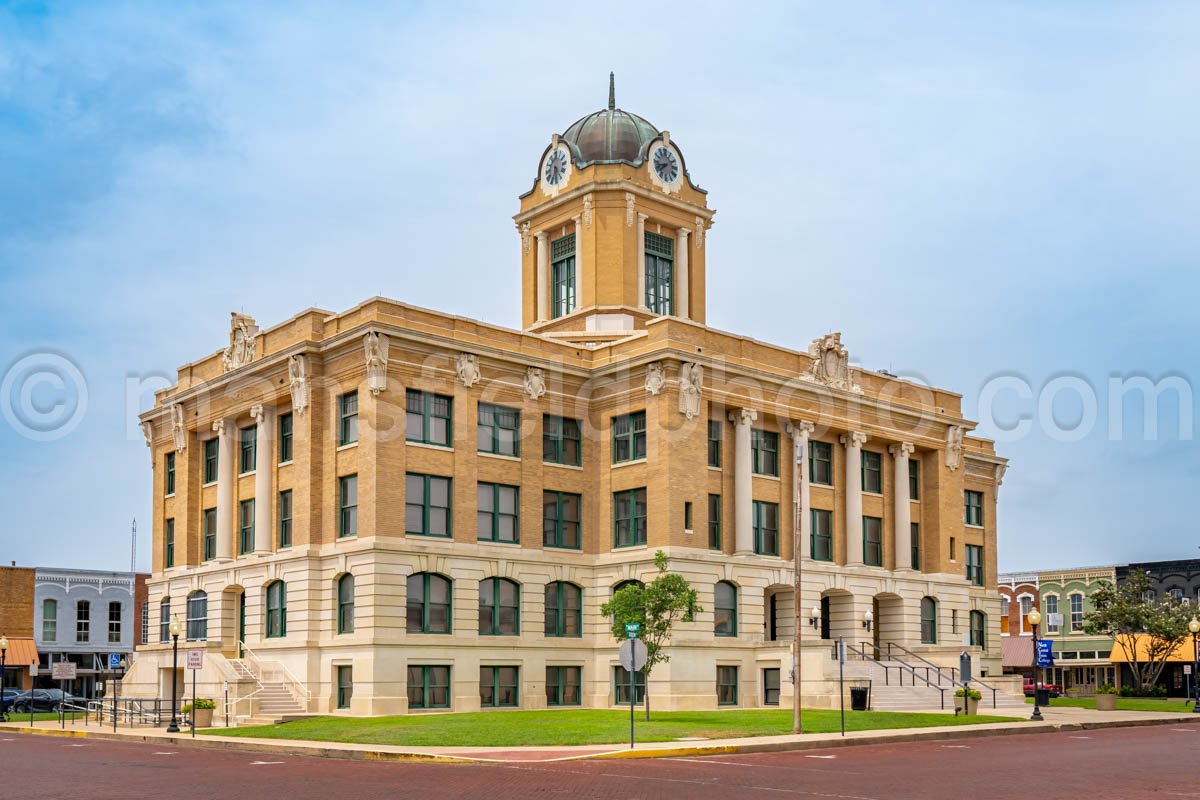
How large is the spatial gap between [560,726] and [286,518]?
62.8ft

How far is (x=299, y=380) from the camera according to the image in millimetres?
52781

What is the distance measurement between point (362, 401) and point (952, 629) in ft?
106

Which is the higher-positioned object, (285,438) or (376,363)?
(376,363)

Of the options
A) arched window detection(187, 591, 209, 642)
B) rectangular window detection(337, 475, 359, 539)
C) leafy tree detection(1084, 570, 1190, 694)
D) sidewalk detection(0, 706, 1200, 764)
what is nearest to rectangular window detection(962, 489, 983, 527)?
leafy tree detection(1084, 570, 1190, 694)

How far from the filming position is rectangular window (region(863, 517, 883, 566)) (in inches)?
2475

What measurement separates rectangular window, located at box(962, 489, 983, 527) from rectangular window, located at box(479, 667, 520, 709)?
3288cm

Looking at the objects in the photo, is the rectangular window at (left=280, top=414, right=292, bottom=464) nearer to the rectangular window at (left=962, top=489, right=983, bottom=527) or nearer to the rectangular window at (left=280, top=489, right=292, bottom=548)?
the rectangular window at (left=280, top=489, right=292, bottom=548)

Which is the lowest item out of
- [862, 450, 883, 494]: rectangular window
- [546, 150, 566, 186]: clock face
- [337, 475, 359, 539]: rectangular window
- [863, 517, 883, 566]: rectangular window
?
[863, 517, 883, 566]: rectangular window

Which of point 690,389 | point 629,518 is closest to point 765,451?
point 690,389

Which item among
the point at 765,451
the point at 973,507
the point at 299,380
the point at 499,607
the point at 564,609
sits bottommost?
the point at 564,609

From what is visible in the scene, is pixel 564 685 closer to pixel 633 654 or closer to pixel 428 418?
pixel 428 418

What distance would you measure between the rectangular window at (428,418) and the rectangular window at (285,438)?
6.56m

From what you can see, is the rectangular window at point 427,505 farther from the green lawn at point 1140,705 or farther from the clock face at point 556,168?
the green lawn at point 1140,705

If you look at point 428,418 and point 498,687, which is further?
point 498,687
